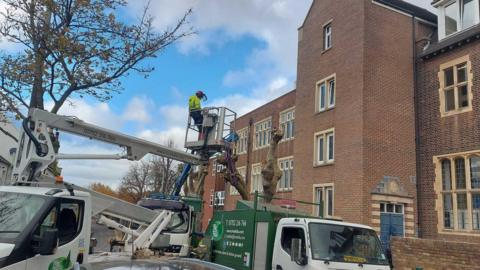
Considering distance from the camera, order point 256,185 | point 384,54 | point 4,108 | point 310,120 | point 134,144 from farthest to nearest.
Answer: point 256,185, point 310,120, point 384,54, point 4,108, point 134,144

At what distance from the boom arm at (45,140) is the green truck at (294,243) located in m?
3.31

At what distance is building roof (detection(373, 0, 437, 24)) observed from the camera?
1955 centimetres

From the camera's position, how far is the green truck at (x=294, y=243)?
8205 mm

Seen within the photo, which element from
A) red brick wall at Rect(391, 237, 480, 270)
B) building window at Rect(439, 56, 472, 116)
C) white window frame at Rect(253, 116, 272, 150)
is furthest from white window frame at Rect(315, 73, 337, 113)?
white window frame at Rect(253, 116, 272, 150)

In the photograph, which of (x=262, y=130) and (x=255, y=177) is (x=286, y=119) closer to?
(x=262, y=130)

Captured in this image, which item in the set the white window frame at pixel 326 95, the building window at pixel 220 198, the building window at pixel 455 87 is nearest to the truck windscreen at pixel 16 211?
the white window frame at pixel 326 95

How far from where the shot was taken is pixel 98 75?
13.0m

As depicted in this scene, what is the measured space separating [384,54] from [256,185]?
16.1 metres

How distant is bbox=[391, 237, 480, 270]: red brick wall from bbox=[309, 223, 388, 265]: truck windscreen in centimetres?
599

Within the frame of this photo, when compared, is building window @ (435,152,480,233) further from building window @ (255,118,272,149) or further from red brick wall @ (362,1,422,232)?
building window @ (255,118,272,149)

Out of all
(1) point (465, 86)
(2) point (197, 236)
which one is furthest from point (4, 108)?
(1) point (465, 86)

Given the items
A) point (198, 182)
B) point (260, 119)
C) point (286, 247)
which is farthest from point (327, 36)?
point (286, 247)

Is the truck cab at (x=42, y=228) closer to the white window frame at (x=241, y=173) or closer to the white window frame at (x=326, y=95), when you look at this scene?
the white window frame at (x=326, y=95)

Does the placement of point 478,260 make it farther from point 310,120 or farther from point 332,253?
point 310,120
